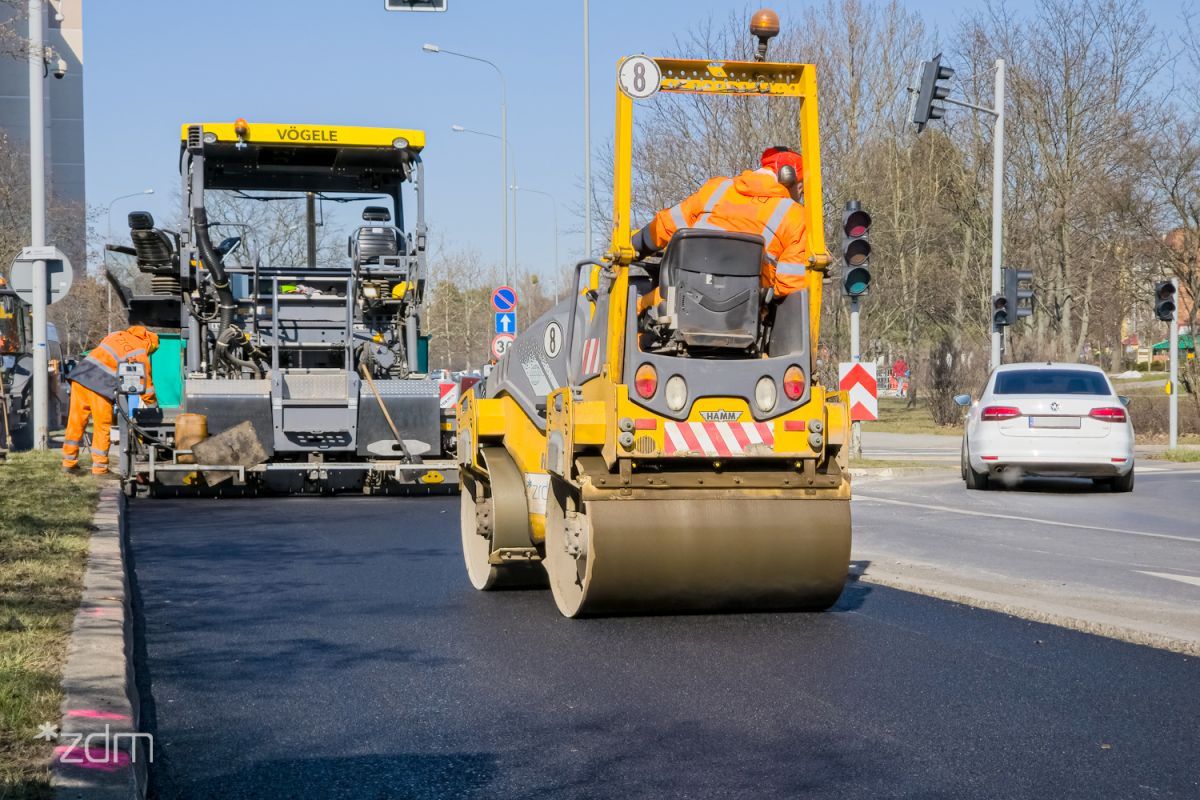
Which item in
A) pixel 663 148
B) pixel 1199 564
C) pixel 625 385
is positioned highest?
pixel 663 148

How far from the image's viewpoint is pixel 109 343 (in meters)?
15.3

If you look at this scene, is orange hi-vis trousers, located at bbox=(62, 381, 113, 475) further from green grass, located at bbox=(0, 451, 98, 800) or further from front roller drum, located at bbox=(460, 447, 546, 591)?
front roller drum, located at bbox=(460, 447, 546, 591)

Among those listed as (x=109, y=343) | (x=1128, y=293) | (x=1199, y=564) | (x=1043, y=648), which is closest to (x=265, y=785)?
(x=1043, y=648)

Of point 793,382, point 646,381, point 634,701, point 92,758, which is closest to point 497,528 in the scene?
point 646,381

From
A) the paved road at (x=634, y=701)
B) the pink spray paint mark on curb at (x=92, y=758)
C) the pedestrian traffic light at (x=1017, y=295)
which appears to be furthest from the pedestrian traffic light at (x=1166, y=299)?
the pink spray paint mark on curb at (x=92, y=758)

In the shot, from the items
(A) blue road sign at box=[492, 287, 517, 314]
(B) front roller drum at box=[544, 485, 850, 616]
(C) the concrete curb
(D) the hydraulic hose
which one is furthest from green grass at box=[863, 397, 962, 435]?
(C) the concrete curb

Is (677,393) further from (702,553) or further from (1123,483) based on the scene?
(1123,483)

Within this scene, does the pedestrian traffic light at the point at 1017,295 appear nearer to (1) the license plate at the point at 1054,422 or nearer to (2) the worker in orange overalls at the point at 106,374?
(1) the license plate at the point at 1054,422

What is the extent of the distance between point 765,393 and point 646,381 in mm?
606

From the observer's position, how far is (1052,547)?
1116cm

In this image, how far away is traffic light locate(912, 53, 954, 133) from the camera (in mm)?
20719

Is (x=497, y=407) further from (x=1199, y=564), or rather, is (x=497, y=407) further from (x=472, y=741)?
(x=1199, y=564)

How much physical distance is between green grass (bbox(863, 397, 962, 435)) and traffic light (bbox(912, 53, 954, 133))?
14.3 meters

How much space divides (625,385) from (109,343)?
9.63 m
